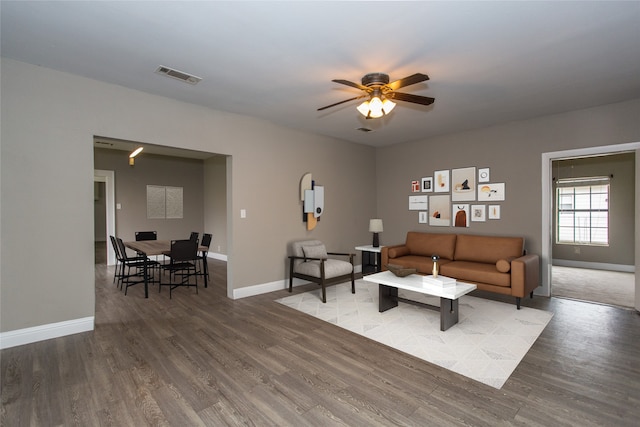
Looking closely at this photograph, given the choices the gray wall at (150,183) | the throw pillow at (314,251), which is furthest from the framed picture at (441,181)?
the gray wall at (150,183)

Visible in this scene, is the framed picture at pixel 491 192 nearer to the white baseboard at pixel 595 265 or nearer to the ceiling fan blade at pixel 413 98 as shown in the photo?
the ceiling fan blade at pixel 413 98

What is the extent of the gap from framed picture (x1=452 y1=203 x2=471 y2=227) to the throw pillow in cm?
251

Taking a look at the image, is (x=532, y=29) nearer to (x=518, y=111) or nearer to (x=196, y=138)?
(x=518, y=111)

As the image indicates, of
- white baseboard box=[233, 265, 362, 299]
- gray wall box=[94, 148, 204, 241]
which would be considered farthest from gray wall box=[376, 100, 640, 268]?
gray wall box=[94, 148, 204, 241]

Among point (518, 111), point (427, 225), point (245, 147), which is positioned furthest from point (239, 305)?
point (518, 111)

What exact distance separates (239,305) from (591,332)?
13.6ft

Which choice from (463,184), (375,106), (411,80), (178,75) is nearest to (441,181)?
(463,184)

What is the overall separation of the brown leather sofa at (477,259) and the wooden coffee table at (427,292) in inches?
33.0

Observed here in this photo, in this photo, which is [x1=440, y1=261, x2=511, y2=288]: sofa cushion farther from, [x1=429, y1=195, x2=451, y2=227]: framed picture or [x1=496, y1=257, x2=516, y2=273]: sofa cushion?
[x1=429, y1=195, x2=451, y2=227]: framed picture

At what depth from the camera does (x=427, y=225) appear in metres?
6.11

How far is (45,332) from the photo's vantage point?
317cm

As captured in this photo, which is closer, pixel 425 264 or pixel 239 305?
pixel 239 305

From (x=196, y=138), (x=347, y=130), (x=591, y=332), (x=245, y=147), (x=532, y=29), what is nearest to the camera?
(x=532, y=29)

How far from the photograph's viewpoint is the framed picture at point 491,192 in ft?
17.1
